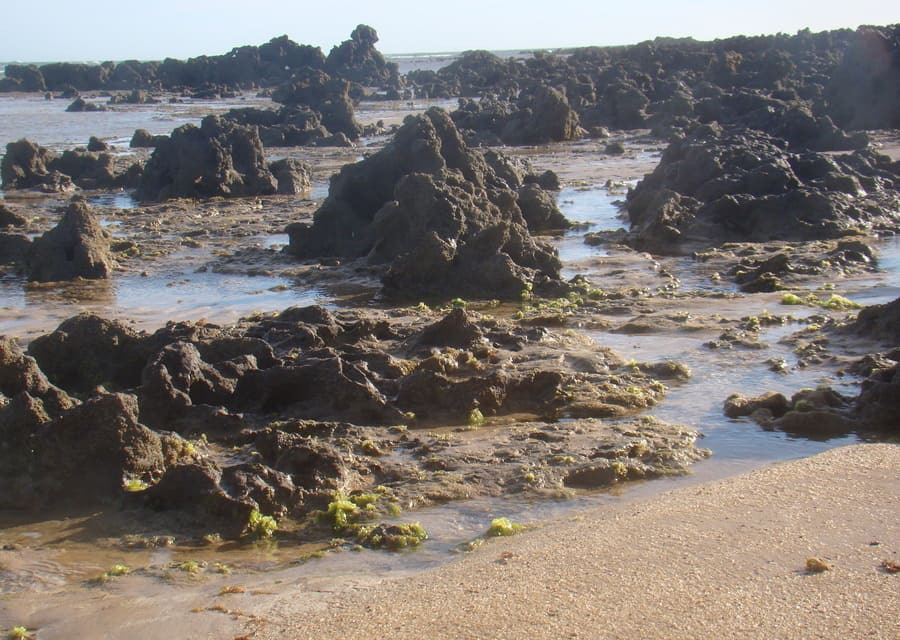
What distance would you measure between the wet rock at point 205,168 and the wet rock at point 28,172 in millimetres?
2447

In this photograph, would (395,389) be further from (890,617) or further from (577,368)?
(890,617)

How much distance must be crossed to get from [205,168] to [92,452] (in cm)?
1579

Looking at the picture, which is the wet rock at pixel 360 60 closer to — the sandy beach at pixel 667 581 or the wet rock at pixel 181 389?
the wet rock at pixel 181 389

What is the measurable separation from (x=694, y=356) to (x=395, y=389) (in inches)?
108

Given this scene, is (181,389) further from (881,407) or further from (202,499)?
(881,407)

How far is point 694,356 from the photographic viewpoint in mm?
8781

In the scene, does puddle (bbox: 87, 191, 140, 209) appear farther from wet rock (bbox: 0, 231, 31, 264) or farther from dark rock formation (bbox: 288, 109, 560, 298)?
dark rock formation (bbox: 288, 109, 560, 298)

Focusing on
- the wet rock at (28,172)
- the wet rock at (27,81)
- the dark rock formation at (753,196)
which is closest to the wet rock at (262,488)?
the dark rock formation at (753,196)

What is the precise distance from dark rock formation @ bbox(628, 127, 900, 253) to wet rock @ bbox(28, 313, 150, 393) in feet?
27.9

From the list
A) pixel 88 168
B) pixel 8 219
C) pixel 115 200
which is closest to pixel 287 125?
pixel 88 168

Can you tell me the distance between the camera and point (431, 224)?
1308 centimetres

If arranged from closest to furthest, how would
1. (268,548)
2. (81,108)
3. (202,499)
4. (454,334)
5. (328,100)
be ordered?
1. (268,548)
2. (202,499)
3. (454,334)
4. (328,100)
5. (81,108)

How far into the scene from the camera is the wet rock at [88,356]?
7.92 metres

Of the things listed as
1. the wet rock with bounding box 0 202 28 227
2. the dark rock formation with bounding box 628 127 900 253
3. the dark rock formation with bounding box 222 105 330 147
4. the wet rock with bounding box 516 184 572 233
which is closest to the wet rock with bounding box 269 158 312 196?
→ the wet rock with bounding box 0 202 28 227
